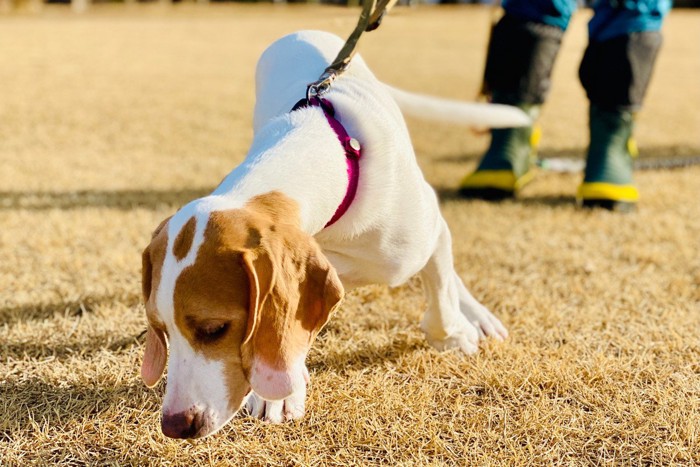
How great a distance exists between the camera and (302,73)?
2.58 m

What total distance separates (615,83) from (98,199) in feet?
9.74

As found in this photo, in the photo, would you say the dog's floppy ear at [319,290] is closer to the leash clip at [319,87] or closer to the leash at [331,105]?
the leash at [331,105]

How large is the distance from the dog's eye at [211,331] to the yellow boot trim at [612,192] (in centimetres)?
310

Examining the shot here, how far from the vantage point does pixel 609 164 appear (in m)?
4.23

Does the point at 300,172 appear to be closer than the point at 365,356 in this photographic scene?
Yes

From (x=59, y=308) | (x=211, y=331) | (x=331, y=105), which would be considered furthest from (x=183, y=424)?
(x=59, y=308)

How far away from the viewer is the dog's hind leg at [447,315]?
2.41 meters

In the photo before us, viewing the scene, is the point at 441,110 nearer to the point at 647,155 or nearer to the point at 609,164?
the point at 609,164

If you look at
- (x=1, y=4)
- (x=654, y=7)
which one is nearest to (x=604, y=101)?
(x=654, y=7)

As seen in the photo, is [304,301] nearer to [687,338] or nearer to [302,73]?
[302,73]

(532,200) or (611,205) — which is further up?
(611,205)

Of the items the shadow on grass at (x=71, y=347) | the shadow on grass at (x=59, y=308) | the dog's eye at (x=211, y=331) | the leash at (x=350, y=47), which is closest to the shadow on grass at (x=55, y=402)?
the shadow on grass at (x=71, y=347)

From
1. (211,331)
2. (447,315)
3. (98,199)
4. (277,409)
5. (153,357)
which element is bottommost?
(98,199)

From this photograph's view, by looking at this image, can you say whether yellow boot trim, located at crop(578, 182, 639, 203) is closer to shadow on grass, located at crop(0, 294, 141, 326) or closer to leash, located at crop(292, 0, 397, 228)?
leash, located at crop(292, 0, 397, 228)
